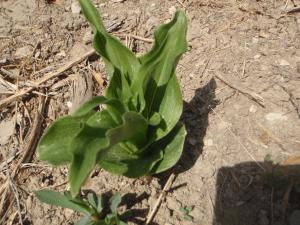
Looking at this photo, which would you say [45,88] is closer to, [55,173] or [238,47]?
[55,173]

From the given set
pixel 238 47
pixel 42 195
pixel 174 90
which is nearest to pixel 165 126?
pixel 174 90

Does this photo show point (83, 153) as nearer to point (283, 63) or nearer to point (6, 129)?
point (6, 129)

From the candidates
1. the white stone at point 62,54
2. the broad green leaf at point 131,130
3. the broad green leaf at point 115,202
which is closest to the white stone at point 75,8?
the white stone at point 62,54

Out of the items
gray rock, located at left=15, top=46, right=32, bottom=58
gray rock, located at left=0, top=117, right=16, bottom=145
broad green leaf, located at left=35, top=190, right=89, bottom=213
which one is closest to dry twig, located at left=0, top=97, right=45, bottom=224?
gray rock, located at left=0, top=117, right=16, bottom=145

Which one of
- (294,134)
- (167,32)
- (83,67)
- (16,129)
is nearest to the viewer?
(167,32)

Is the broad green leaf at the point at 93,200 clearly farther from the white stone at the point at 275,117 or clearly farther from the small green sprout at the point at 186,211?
the white stone at the point at 275,117

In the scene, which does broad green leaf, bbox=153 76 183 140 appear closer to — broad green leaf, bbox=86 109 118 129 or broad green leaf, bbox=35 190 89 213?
broad green leaf, bbox=86 109 118 129

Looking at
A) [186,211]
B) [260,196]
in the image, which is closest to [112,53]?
[186,211]
